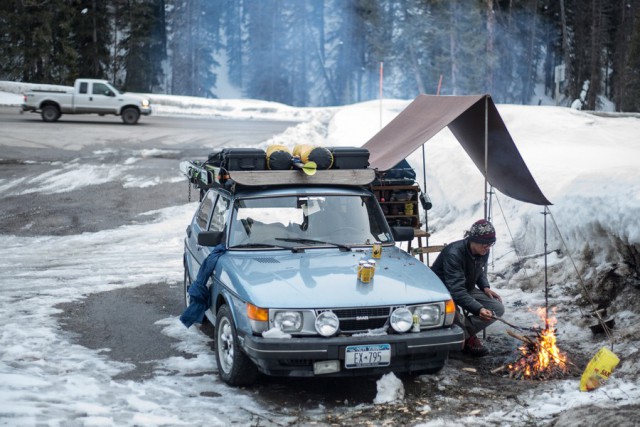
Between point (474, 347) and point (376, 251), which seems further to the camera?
point (474, 347)

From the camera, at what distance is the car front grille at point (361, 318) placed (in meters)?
6.20

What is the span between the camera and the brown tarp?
903 cm

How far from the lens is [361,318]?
623 cm

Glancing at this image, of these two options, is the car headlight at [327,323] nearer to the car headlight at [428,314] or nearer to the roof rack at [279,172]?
the car headlight at [428,314]

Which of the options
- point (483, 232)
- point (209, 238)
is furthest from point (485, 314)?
point (209, 238)

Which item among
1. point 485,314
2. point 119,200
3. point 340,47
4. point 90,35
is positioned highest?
point 340,47

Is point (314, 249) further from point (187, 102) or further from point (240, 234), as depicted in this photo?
point (187, 102)

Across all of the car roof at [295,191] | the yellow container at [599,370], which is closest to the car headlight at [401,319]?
the yellow container at [599,370]

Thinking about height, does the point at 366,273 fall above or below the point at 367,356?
above

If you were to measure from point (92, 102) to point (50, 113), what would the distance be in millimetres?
1689

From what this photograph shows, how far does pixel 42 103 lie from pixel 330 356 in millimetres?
27267

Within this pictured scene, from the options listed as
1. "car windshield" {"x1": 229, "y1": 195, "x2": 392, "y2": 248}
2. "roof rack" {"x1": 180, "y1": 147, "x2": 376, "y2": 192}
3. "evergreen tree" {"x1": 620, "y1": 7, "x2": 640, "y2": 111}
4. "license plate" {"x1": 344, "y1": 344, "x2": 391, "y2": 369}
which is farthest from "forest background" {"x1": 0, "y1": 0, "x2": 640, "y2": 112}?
"license plate" {"x1": 344, "y1": 344, "x2": 391, "y2": 369}

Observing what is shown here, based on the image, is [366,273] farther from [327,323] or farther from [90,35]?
[90,35]

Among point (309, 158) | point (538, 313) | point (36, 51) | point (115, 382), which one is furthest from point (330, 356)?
point (36, 51)
